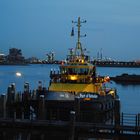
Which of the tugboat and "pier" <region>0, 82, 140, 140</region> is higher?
the tugboat

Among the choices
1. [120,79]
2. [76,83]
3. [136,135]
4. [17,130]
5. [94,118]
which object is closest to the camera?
[136,135]

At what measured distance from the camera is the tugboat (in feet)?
112

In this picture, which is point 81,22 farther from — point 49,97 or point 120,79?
point 120,79

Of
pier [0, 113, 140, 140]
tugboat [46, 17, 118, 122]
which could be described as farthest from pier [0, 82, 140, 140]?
tugboat [46, 17, 118, 122]

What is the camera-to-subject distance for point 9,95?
35.0 meters

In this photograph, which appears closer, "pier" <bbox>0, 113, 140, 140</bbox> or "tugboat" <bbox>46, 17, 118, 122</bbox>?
"pier" <bbox>0, 113, 140, 140</bbox>

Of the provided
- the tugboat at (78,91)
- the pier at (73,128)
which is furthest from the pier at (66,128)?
the tugboat at (78,91)

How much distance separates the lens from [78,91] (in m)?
38.9

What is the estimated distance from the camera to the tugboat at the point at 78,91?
112ft

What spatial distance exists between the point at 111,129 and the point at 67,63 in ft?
50.8

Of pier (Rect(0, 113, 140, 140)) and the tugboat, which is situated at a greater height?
the tugboat

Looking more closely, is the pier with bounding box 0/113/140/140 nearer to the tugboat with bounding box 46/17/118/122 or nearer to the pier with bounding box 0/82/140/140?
the pier with bounding box 0/82/140/140

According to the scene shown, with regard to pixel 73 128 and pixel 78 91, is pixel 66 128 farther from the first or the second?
pixel 78 91

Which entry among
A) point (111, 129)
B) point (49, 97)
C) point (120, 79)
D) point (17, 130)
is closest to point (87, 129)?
point (111, 129)
